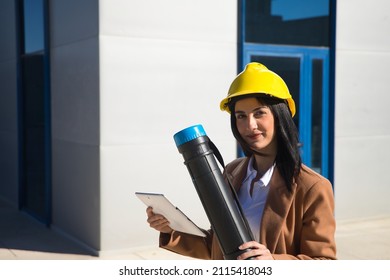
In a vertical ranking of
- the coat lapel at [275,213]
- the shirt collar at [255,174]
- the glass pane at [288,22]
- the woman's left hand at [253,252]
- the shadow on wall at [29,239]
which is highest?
the glass pane at [288,22]

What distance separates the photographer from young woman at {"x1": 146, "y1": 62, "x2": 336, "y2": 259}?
2.06 metres

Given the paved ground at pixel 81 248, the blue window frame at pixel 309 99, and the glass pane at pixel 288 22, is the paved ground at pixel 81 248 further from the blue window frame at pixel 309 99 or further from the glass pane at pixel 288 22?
the glass pane at pixel 288 22

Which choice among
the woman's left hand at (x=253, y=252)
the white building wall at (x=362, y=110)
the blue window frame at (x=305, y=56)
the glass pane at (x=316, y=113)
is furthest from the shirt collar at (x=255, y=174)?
the white building wall at (x=362, y=110)

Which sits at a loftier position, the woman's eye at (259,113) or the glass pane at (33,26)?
the glass pane at (33,26)

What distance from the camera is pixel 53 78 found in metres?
7.58

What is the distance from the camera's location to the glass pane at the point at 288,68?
744cm

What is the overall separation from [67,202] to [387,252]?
4.09 metres

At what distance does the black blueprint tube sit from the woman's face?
234 millimetres

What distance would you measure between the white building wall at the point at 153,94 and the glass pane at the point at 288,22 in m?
0.46

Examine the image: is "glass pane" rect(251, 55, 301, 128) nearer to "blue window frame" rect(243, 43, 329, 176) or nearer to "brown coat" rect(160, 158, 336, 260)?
"blue window frame" rect(243, 43, 329, 176)

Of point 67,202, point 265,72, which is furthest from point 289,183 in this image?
point 67,202

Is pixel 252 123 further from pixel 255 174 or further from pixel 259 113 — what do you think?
pixel 255 174

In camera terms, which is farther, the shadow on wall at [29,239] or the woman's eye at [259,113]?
the shadow on wall at [29,239]

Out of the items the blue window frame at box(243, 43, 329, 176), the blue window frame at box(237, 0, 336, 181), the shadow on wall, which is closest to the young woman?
the shadow on wall
